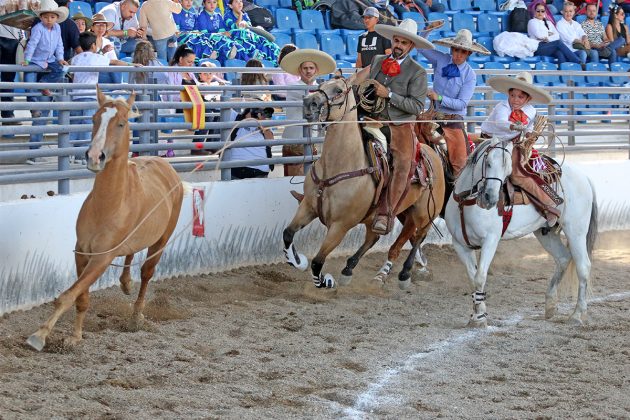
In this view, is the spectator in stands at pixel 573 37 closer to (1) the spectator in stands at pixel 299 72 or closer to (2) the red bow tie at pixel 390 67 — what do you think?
(1) the spectator in stands at pixel 299 72

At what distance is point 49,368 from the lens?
6.67m

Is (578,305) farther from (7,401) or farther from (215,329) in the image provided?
(7,401)

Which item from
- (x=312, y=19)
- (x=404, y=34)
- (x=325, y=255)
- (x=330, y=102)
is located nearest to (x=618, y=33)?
(x=312, y=19)

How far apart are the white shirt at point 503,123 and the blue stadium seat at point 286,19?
31.0 ft

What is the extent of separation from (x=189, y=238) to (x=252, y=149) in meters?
1.58

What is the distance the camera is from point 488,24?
73.2 feet

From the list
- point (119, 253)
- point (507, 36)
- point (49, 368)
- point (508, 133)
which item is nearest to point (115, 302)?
point (119, 253)

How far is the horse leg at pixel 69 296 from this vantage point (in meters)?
6.89

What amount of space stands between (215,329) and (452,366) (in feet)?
6.06

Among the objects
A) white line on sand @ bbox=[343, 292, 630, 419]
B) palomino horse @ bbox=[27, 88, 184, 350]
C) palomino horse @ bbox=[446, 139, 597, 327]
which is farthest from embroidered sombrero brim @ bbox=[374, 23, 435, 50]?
palomino horse @ bbox=[27, 88, 184, 350]

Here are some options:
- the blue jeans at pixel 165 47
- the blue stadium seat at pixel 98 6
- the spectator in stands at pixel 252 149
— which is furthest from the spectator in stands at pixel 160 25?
the spectator in stands at pixel 252 149

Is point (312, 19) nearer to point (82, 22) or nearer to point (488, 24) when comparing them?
point (488, 24)

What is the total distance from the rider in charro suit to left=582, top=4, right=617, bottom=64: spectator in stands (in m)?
13.8

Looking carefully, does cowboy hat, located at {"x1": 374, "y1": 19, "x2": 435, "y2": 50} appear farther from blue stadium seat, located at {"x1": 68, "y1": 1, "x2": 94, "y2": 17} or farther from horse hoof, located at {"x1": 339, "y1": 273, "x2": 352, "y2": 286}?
blue stadium seat, located at {"x1": 68, "y1": 1, "x2": 94, "y2": 17}
